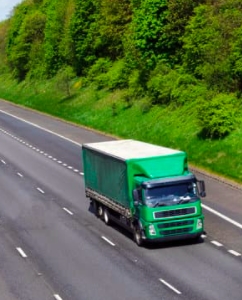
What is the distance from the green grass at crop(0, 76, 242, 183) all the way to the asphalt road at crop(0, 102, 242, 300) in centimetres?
277

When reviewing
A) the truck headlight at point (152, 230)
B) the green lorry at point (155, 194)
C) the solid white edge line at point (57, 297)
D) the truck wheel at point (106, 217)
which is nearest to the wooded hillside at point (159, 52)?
the truck wheel at point (106, 217)

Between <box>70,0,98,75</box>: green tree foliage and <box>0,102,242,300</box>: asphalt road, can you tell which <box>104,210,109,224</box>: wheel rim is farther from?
<box>70,0,98,75</box>: green tree foliage

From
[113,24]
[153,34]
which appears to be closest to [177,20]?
[153,34]

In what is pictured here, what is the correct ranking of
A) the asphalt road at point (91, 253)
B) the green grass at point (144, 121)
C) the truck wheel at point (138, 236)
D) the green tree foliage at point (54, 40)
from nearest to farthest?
the asphalt road at point (91, 253) → the truck wheel at point (138, 236) → the green grass at point (144, 121) → the green tree foliage at point (54, 40)

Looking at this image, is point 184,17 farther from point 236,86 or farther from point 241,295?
point 241,295

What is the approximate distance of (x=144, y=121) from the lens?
61.8m

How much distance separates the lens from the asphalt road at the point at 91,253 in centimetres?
2266

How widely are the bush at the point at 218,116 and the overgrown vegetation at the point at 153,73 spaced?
0.06 metres

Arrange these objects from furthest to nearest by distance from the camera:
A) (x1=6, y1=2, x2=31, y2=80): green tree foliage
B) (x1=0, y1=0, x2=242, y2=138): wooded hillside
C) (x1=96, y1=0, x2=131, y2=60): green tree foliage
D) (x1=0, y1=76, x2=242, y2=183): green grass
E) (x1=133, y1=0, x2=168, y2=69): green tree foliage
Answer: (x1=6, y1=2, x2=31, y2=80): green tree foliage → (x1=96, y1=0, x2=131, y2=60): green tree foliage → (x1=133, y1=0, x2=168, y2=69): green tree foliage → (x1=0, y1=0, x2=242, y2=138): wooded hillside → (x1=0, y1=76, x2=242, y2=183): green grass

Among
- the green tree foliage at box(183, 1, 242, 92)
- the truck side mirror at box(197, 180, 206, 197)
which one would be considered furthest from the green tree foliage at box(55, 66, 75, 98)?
the truck side mirror at box(197, 180, 206, 197)

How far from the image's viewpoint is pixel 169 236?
89.4ft

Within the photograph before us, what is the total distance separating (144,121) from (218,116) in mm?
14067

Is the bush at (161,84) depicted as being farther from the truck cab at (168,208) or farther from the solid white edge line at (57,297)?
the solid white edge line at (57,297)

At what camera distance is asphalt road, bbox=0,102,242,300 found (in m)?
22.7
